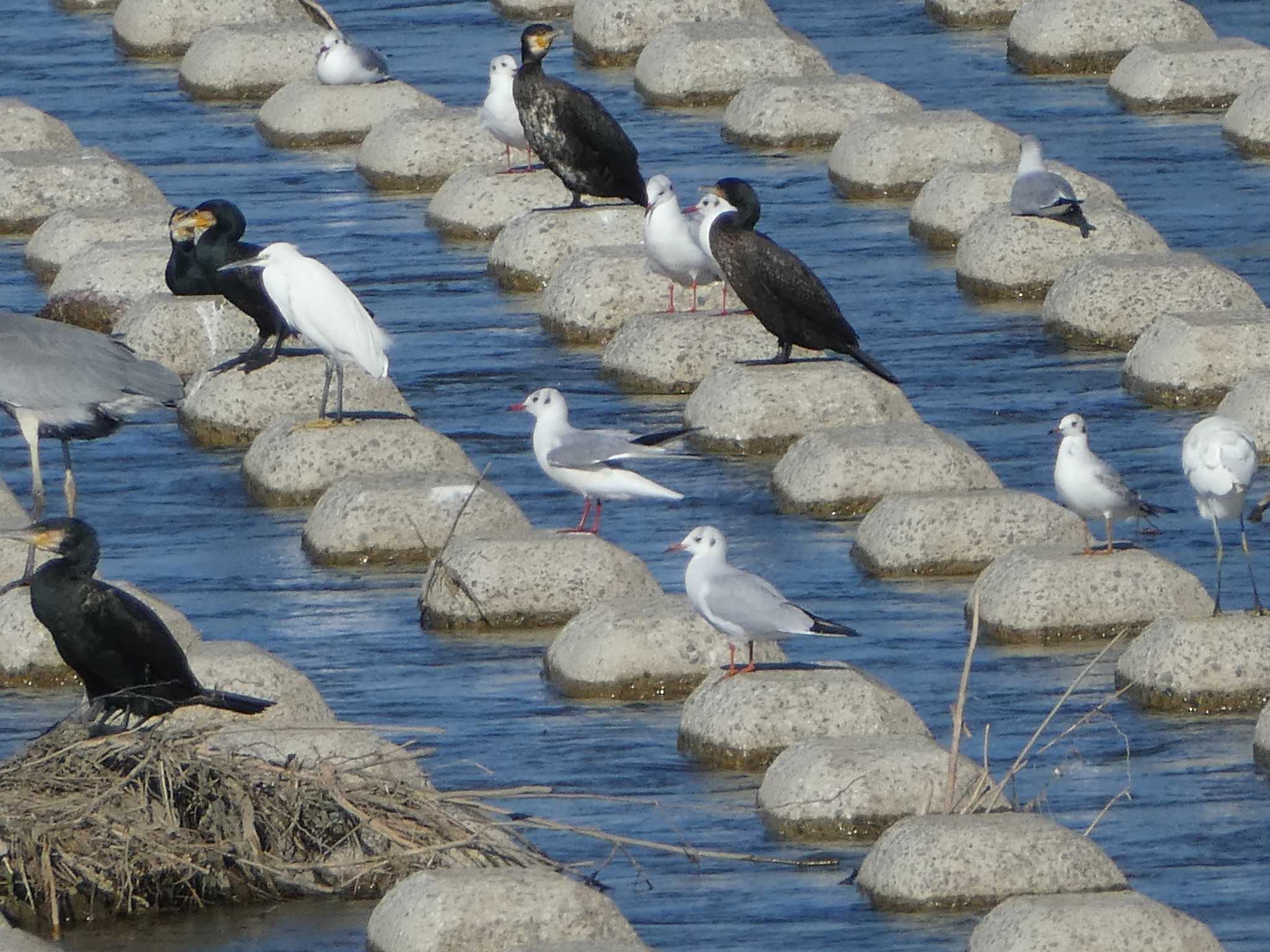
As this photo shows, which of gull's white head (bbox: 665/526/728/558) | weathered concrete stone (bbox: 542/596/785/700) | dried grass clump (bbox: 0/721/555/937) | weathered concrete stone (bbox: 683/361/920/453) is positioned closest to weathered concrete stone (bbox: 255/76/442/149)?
weathered concrete stone (bbox: 683/361/920/453)

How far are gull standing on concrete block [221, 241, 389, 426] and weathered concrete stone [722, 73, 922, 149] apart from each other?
388 inches

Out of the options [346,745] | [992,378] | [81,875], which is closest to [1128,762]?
[346,745]

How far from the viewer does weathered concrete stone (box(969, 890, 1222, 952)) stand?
1096cm

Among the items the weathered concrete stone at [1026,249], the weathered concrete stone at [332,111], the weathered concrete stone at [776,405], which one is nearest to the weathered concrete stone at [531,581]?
the weathered concrete stone at [776,405]

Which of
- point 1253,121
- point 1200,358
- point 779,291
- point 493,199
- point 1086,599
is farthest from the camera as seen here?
point 1253,121

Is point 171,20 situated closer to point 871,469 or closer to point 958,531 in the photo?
point 871,469

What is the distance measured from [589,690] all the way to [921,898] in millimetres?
3377

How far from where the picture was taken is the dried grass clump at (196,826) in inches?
471

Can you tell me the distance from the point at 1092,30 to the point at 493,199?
278 inches

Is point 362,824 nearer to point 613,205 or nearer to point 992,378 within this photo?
point 992,378

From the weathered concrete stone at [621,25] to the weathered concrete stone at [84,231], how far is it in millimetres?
7637

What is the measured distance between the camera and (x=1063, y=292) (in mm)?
22250

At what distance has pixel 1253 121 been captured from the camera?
27.2 metres

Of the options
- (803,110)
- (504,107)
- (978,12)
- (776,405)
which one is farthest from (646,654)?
(978,12)
